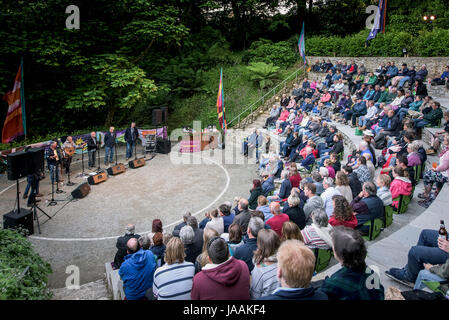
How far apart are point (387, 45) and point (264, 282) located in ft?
72.7

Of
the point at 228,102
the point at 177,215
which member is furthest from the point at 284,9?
the point at 177,215

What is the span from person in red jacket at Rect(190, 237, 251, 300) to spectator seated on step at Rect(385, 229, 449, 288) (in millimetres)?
2522

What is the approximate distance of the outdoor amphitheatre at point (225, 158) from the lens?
397 centimetres

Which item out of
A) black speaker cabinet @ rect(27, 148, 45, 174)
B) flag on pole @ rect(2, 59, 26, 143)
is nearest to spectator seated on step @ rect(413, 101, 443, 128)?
black speaker cabinet @ rect(27, 148, 45, 174)

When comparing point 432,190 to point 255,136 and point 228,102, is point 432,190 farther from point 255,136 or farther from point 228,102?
point 228,102

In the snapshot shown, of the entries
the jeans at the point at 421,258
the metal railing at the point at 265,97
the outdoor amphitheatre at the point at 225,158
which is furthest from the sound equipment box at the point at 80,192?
the metal railing at the point at 265,97

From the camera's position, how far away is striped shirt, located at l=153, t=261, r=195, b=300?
357cm

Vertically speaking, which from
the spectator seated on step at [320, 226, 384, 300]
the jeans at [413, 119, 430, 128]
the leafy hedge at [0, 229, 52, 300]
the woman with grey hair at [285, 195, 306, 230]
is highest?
the jeans at [413, 119, 430, 128]

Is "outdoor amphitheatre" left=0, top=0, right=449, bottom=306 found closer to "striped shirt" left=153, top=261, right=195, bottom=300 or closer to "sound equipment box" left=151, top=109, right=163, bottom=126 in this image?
"striped shirt" left=153, top=261, right=195, bottom=300

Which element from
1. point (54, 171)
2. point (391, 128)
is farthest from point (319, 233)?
point (54, 171)

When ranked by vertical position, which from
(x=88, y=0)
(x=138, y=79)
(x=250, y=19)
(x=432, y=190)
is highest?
(x=250, y=19)

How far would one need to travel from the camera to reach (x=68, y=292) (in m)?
5.73

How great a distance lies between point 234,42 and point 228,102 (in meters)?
10.8

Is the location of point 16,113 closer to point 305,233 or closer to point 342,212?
point 305,233
